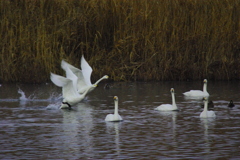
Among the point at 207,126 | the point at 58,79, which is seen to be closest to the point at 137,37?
the point at 58,79

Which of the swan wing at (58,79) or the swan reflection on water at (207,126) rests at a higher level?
the swan wing at (58,79)

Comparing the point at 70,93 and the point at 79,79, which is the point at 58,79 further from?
the point at 79,79

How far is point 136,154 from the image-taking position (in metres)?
9.03

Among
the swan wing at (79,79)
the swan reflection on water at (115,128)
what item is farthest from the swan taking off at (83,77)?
the swan reflection on water at (115,128)

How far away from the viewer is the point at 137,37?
857 inches

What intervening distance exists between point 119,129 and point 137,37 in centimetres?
1050

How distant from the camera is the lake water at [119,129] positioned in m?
9.22

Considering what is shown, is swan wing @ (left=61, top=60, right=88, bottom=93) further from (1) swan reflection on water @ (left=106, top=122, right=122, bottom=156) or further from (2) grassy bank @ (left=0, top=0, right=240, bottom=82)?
(1) swan reflection on water @ (left=106, top=122, right=122, bottom=156)

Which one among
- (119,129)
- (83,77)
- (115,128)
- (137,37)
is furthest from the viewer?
(137,37)

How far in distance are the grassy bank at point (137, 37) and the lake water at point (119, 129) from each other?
2.92 m

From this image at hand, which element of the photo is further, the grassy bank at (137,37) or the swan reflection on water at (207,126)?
the grassy bank at (137,37)

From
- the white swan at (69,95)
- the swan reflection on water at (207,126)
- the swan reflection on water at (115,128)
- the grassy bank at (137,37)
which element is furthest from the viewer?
the grassy bank at (137,37)

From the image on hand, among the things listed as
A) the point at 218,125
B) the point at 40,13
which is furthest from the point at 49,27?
the point at 218,125

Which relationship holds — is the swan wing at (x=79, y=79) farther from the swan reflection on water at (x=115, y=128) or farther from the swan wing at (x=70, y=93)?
the swan reflection on water at (x=115, y=128)
